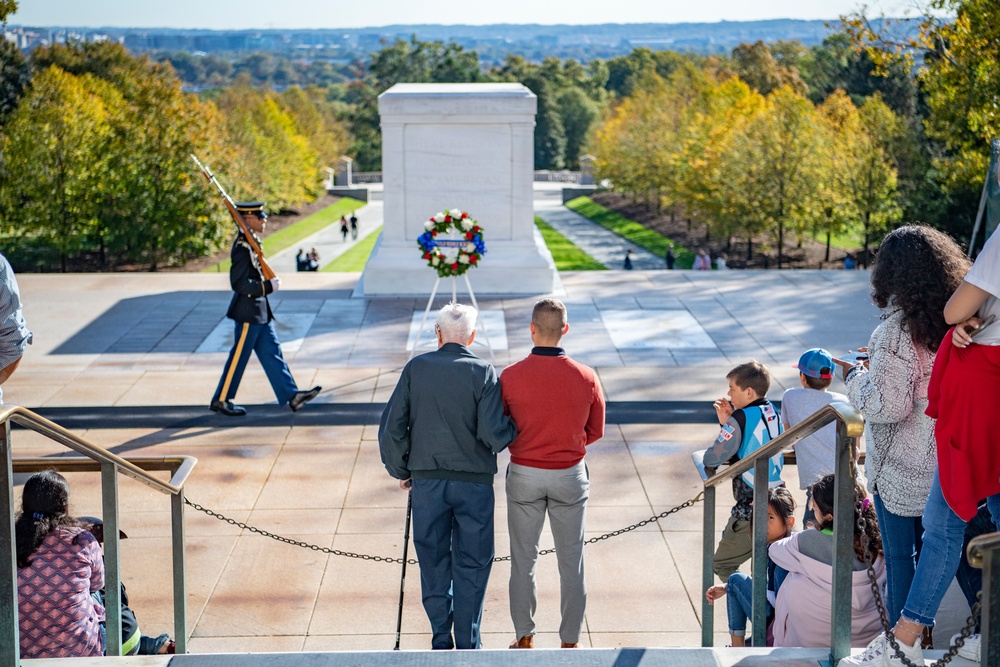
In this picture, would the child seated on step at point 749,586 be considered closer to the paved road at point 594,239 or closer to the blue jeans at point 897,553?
the blue jeans at point 897,553

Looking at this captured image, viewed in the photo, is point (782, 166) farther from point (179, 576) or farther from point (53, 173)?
point (179, 576)

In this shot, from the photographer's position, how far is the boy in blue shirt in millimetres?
5379

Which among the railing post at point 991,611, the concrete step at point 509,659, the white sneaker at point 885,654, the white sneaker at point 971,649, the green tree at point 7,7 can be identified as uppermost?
the green tree at point 7,7

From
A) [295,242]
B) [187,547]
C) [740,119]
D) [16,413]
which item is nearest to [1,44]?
[295,242]

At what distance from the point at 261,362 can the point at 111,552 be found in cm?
559

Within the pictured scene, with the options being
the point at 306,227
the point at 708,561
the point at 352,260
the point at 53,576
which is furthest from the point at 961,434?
the point at 306,227

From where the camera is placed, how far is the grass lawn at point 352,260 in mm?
34438

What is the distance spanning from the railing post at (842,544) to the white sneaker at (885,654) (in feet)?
0.36

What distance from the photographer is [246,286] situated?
956 centimetres

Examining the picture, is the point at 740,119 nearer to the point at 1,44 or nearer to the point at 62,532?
the point at 1,44

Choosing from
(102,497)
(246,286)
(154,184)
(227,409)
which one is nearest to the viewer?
(102,497)

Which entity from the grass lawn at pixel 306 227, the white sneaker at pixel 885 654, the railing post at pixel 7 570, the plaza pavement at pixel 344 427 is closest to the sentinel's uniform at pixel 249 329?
the plaza pavement at pixel 344 427

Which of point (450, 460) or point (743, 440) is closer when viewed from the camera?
point (450, 460)

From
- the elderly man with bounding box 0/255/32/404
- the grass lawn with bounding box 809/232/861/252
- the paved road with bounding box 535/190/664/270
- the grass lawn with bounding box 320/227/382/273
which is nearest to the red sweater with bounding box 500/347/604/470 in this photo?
the elderly man with bounding box 0/255/32/404
